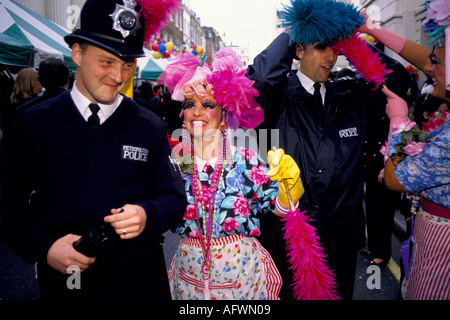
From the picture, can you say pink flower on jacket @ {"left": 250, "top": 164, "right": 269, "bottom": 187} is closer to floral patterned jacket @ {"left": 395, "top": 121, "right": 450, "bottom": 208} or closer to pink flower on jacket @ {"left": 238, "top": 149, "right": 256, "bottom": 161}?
Answer: pink flower on jacket @ {"left": 238, "top": 149, "right": 256, "bottom": 161}

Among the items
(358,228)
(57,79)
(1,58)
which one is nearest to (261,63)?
(358,228)

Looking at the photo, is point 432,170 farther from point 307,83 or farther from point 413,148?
point 307,83

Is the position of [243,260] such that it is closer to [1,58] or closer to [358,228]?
[358,228]

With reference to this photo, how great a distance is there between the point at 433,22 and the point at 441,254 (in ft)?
4.71

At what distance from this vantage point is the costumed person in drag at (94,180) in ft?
4.21

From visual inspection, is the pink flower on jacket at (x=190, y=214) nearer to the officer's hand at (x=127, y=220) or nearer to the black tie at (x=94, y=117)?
the officer's hand at (x=127, y=220)

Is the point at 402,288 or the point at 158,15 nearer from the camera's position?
the point at 158,15

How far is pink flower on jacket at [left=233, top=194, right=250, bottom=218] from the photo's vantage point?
182 centimetres

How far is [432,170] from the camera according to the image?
1.79 m

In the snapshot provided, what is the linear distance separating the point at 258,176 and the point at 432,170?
3.20 ft

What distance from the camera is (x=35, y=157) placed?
1.32m

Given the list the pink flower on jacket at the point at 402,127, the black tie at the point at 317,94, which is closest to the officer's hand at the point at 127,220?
the black tie at the point at 317,94

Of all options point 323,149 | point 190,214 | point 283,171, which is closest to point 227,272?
point 190,214

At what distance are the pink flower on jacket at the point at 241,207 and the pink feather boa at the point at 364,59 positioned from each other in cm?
131
